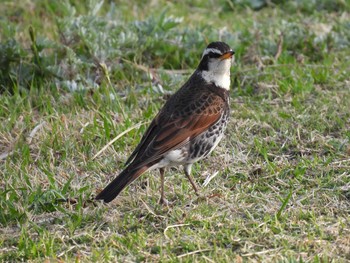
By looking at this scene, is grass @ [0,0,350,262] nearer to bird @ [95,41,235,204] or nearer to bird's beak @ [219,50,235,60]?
bird @ [95,41,235,204]

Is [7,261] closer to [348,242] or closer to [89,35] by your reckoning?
[348,242]

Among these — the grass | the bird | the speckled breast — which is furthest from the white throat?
the grass

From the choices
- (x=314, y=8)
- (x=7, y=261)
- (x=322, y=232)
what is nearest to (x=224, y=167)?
(x=322, y=232)

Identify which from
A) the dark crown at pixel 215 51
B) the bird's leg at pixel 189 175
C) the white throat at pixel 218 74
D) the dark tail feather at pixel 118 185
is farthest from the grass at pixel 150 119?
the dark crown at pixel 215 51

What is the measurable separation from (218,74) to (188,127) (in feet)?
2.27

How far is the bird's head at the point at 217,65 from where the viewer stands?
644 cm

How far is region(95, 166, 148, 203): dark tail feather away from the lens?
5465 millimetres

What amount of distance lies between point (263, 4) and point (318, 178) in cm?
482

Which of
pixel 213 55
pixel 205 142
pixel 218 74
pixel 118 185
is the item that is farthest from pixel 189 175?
pixel 213 55

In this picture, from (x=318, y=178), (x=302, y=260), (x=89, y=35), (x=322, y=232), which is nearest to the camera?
(x=302, y=260)

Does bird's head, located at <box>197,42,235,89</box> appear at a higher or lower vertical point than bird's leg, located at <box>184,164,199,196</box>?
higher

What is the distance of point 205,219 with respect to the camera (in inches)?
216

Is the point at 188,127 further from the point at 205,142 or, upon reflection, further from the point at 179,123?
the point at 205,142

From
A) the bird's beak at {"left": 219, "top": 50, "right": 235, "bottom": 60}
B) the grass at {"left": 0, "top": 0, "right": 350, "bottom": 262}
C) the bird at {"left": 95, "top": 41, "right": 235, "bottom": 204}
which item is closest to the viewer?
the grass at {"left": 0, "top": 0, "right": 350, "bottom": 262}
